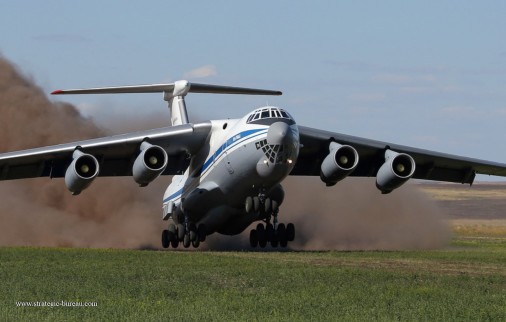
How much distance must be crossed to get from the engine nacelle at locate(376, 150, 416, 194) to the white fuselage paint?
2.84 metres

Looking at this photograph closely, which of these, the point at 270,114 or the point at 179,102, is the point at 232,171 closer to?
the point at 270,114

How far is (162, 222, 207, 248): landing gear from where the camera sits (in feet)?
96.5

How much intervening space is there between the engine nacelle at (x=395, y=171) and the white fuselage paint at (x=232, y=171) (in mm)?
2845

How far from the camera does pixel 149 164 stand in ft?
88.3

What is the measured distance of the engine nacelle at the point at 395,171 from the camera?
91.1 feet

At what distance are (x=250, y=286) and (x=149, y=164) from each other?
9.97m

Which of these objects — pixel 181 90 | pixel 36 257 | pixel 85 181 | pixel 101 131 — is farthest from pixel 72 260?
pixel 101 131

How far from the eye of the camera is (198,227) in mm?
29484

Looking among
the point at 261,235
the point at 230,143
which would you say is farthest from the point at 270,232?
the point at 230,143

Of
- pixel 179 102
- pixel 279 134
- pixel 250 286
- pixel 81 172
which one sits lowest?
pixel 250 286

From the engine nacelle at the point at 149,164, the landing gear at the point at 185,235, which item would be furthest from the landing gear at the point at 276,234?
the engine nacelle at the point at 149,164

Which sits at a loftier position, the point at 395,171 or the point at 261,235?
the point at 395,171

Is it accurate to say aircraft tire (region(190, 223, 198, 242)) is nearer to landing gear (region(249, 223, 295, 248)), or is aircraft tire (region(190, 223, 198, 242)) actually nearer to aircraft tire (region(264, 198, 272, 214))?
landing gear (region(249, 223, 295, 248))

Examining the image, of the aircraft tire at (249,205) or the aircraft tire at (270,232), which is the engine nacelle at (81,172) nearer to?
the aircraft tire at (249,205)
